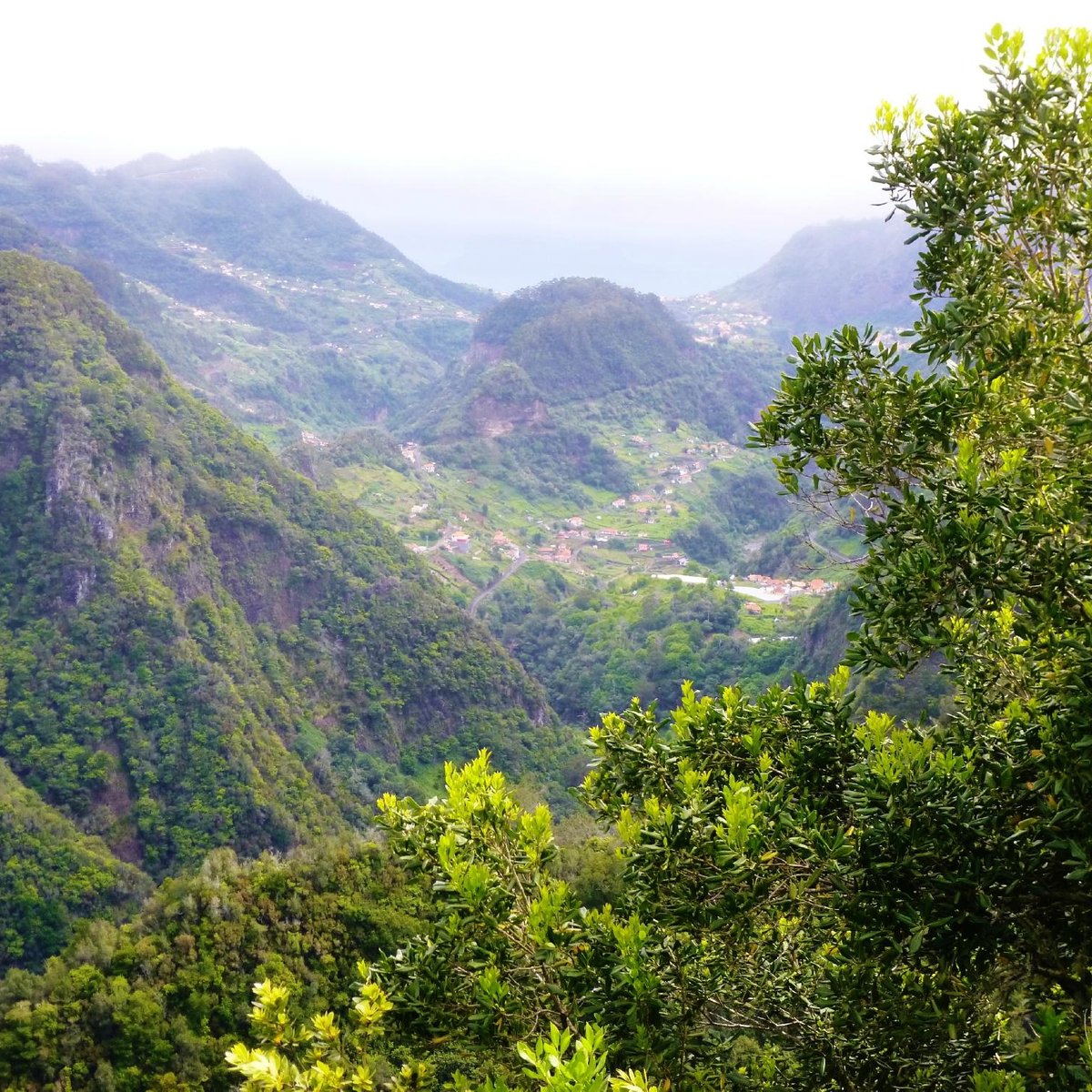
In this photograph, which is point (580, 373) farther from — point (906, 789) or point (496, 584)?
point (906, 789)

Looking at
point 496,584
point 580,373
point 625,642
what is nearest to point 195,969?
point 625,642

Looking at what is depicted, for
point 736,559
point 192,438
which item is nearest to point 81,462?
point 192,438

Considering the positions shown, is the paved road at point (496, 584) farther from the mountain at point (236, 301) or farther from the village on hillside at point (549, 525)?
the mountain at point (236, 301)

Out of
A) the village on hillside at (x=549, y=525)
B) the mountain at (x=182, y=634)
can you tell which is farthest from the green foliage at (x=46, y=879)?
the village on hillside at (x=549, y=525)

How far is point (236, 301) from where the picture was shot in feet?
544

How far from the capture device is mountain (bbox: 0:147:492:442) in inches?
4707

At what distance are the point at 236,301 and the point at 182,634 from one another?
13897cm

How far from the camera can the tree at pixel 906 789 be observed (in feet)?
12.2

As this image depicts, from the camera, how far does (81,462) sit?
46.7 m

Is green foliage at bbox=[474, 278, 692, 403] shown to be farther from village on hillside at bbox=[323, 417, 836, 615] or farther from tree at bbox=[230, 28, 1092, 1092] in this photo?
tree at bbox=[230, 28, 1092, 1092]

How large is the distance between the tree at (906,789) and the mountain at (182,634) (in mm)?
32768

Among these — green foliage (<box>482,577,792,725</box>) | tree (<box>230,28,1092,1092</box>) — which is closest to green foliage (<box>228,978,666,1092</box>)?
tree (<box>230,28,1092,1092</box>)

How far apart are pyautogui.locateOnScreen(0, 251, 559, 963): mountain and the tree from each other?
32.8 metres

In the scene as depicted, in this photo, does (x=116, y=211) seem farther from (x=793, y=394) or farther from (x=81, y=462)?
(x=793, y=394)
